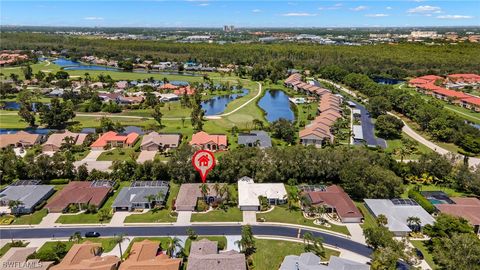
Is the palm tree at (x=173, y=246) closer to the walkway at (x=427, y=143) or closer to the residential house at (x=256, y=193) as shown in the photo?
the residential house at (x=256, y=193)

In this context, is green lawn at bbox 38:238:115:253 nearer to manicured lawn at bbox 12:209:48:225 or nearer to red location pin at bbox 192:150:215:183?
manicured lawn at bbox 12:209:48:225

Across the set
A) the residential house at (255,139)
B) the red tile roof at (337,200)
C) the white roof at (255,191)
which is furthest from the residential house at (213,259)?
the residential house at (255,139)

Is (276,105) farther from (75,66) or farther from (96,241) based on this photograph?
(75,66)

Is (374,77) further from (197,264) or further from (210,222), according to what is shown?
(197,264)

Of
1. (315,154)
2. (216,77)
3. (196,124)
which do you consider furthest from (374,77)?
(315,154)

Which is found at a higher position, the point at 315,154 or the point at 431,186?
Answer: the point at 315,154

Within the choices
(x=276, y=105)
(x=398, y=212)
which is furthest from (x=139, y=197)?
(x=276, y=105)
